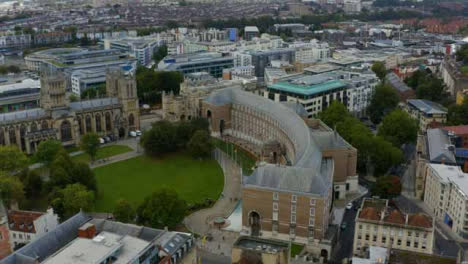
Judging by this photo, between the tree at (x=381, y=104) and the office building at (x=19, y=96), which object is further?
the office building at (x=19, y=96)

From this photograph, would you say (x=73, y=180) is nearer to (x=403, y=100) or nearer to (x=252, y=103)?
(x=252, y=103)

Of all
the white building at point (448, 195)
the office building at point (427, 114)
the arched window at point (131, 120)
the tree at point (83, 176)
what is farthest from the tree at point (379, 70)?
the tree at point (83, 176)

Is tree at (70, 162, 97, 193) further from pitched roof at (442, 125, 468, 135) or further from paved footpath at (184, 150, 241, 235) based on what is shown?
pitched roof at (442, 125, 468, 135)

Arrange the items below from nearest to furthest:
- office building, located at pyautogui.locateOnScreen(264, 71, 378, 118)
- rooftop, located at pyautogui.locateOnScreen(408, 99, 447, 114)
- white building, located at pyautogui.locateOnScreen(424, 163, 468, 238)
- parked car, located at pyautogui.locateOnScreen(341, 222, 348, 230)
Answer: white building, located at pyautogui.locateOnScreen(424, 163, 468, 238) → parked car, located at pyautogui.locateOnScreen(341, 222, 348, 230) → rooftop, located at pyautogui.locateOnScreen(408, 99, 447, 114) → office building, located at pyautogui.locateOnScreen(264, 71, 378, 118)

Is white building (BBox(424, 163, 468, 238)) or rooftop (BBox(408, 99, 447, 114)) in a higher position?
rooftop (BBox(408, 99, 447, 114))

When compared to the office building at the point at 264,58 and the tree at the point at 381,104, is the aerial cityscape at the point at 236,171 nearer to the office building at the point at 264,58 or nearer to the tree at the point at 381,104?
the tree at the point at 381,104

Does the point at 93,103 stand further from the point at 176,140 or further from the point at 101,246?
the point at 101,246

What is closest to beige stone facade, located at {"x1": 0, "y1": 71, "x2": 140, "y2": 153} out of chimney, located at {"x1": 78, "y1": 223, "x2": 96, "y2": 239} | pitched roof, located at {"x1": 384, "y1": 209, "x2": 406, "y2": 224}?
chimney, located at {"x1": 78, "y1": 223, "x2": 96, "y2": 239}
